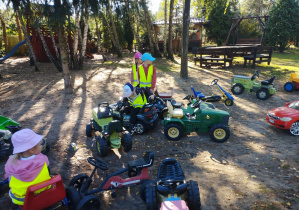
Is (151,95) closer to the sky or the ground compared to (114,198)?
closer to the sky

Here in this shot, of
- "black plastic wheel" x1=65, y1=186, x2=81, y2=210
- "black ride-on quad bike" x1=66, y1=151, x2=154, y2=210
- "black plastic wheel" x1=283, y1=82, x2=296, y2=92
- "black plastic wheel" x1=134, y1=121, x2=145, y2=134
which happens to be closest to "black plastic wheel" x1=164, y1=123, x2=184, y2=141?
"black plastic wheel" x1=134, y1=121, x2=145, y2=134

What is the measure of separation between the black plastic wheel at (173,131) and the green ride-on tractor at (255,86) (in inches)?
190

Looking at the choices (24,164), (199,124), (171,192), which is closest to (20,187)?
(24,164)

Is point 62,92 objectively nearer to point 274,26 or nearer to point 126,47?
point 126,47

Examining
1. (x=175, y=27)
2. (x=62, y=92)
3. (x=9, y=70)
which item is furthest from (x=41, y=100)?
(x=175, y=27)

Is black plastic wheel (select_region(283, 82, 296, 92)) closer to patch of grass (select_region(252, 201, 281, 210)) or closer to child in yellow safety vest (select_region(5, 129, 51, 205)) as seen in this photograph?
patch of grass (select_region(252, 201, 281, 210))

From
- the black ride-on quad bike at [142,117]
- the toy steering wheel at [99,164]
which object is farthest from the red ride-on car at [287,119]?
the toy steering wheel at [99,164]

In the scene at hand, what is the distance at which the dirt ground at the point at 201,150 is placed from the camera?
3.59 meters

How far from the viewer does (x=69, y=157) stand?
4.89 m

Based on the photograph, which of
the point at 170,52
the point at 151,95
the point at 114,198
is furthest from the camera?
the point at 170,52

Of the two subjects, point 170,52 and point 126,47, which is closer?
point 170,52

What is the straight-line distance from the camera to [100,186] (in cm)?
345

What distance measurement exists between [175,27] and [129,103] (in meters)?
20.1

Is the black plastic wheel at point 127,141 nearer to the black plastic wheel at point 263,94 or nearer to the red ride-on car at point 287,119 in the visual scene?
the red ride-on car at point 287,119
